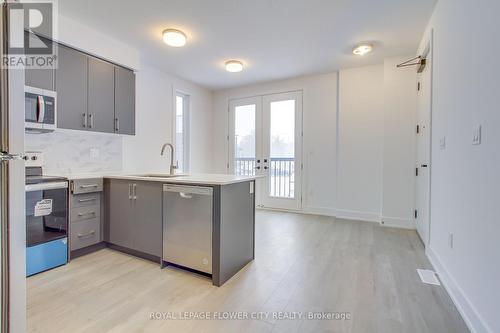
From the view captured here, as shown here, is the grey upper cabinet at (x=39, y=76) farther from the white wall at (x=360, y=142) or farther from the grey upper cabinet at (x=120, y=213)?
the white wall at (x=360, y=142)

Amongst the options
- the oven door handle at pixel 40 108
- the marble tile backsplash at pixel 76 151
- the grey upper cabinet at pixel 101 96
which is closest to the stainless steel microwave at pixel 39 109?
the oven door handle at pixel 40 108

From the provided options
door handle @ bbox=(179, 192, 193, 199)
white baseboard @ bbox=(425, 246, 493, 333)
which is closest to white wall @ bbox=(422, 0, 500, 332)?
white baseboard @ bbox=(425, 246, 493, 333)

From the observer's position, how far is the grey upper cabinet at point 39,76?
2367 millimetres

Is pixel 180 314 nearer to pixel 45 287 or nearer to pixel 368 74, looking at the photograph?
pixel 45 287

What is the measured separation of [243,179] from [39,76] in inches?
90.7

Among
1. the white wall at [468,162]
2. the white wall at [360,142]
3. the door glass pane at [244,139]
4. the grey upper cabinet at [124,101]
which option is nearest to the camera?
the white wall at [468,162]

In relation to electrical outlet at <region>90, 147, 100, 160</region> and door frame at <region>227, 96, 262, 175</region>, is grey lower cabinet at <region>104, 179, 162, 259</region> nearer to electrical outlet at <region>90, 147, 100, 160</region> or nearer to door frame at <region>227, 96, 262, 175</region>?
electrical outlet at <region>90, 147, 100, 160</region>

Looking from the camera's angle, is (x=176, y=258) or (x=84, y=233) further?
(x=84, y=233)

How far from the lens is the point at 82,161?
3.14 m

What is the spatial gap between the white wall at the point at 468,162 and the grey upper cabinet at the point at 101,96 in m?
3.64

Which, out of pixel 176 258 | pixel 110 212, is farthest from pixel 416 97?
pixel 110 212

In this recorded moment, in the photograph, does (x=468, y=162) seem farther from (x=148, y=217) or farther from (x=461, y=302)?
(x=148, y=217)

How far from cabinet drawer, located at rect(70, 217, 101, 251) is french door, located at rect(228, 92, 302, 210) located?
314cm

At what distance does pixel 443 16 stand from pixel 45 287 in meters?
4.34
